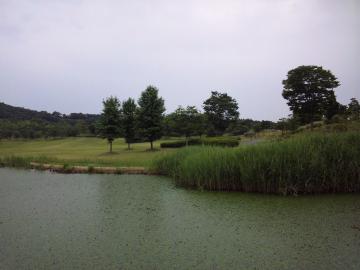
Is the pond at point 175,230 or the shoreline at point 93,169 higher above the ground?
the shoreline at point 93,169

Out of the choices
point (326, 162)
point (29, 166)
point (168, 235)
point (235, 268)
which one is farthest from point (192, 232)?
point (29, 166)

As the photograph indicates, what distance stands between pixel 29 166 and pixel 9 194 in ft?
23.5

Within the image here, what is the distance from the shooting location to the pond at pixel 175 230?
5434 mm

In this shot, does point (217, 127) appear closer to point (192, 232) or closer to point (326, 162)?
point (326, 162)

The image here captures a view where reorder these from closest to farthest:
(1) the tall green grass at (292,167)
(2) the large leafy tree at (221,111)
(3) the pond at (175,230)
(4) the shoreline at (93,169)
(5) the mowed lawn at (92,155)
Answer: (3) the pond at (175,230), (1) the tall green grass at (292,167), (4) the shoreline at (93,169), (5) the mowed lawn at (92,155), (2) the large leafy tree at (221,111)

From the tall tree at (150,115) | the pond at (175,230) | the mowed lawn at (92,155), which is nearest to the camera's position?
the pond at (175,230)

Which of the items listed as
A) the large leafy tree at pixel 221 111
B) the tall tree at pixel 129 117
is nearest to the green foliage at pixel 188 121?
the tall tree at pixel 129 117

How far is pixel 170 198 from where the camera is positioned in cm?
1003

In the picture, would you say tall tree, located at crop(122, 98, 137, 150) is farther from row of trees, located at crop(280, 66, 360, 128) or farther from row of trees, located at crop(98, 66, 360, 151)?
row of trees, located at crop(280, 66, 360, 128)

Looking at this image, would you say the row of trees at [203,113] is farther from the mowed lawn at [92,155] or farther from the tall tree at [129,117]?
the mowed lawn at [92,155]

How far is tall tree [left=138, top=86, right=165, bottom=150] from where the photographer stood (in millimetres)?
28953

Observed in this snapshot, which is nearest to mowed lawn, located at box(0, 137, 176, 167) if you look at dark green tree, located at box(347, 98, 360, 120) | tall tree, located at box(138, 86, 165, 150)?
tall tree, located at box(138, 86, 165, 150)

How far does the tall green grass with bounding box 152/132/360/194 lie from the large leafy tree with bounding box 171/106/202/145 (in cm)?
2173

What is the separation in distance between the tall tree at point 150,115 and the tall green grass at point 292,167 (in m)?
18.0
